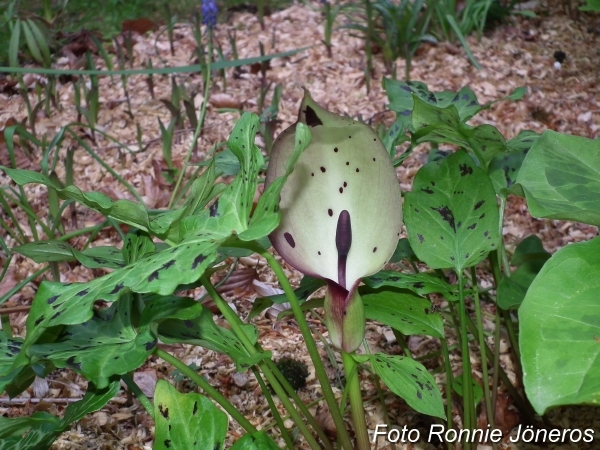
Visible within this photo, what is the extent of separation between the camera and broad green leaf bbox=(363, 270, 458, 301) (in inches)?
26.0

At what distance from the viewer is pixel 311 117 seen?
619 millimetres

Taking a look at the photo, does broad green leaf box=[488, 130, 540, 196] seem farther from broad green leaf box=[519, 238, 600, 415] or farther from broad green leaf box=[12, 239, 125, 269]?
broad green leaf box=[12, 239, 125, 269]

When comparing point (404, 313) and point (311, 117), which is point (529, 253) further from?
point (311, 117)

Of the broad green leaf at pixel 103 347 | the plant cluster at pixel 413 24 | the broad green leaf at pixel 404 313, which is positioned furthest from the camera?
the plant cluster at pixel 413 24

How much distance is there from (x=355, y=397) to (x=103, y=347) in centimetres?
27

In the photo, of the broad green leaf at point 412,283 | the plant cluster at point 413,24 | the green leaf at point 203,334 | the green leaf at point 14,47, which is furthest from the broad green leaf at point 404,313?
the green leaf at point 14,47

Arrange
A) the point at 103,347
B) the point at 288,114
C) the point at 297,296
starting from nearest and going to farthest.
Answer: the point at 103,347 → the point at 297,296 → the point at 288,114

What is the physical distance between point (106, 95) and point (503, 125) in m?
1.18

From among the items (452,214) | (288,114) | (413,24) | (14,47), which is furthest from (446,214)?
(14,47)

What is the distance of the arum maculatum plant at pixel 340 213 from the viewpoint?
2.07ft

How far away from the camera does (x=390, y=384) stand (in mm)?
608

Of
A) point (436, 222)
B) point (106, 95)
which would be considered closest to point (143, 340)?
point (436, 222)

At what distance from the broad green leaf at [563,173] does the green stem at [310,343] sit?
256mm

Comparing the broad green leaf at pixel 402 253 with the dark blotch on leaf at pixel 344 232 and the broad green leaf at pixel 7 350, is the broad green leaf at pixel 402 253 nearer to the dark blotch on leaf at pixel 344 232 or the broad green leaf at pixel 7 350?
the dark blotch on leaf at pixel 344 232
